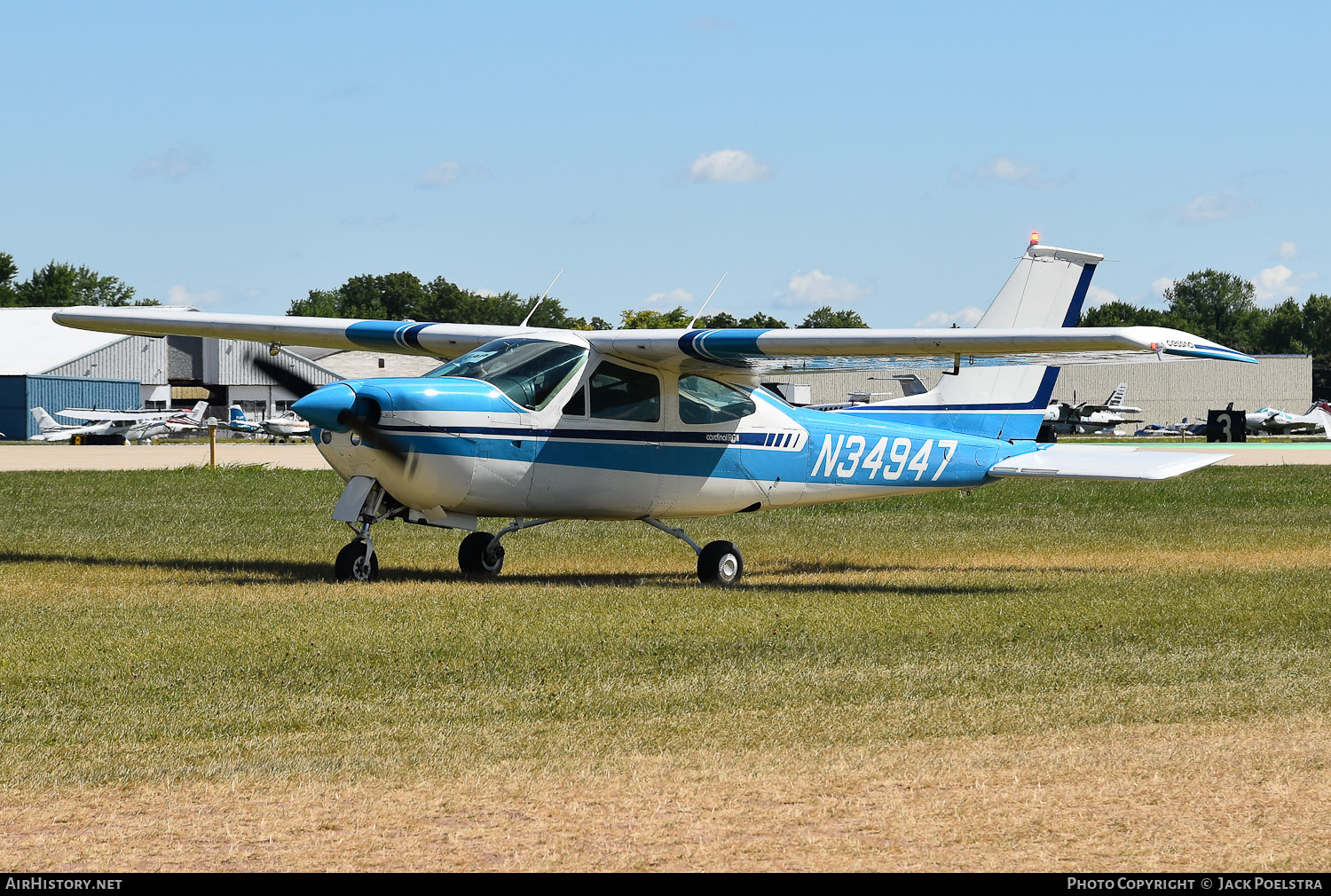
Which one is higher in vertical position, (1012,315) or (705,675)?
(1012,315)

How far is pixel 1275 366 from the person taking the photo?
327 feet

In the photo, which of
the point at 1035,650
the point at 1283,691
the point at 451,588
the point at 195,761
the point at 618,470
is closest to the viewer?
the point at 195,761

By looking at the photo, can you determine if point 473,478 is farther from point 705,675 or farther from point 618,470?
point 705,675

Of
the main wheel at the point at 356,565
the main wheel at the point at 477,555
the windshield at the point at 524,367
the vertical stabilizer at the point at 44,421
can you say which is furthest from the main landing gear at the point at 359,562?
the vertical stabilizer at the point at 44,421

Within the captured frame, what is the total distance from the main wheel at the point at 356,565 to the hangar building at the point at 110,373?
58.1 meters

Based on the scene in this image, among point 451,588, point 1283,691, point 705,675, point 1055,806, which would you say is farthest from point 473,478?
point 1055,806

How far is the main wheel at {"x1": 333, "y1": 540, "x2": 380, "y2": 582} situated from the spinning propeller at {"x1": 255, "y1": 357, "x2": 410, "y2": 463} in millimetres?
1137

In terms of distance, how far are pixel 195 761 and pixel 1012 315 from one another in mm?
11427

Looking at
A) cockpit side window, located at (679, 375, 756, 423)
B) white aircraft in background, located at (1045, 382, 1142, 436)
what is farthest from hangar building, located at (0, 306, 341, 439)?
cockpit side window, located at (679, 375, 756, 423)

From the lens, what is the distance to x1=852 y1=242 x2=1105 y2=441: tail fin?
16.0 meters

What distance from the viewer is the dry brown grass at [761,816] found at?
504 centimetres

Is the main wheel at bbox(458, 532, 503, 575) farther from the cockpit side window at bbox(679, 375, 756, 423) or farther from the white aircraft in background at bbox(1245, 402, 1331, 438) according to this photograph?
the white aircraft in background at bbox(1245, 402, 1331, 438)

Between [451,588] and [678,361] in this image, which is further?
[678,361]

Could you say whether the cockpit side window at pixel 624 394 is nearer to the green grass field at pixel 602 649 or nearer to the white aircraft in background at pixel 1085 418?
the green grass field at pixel 602 649
